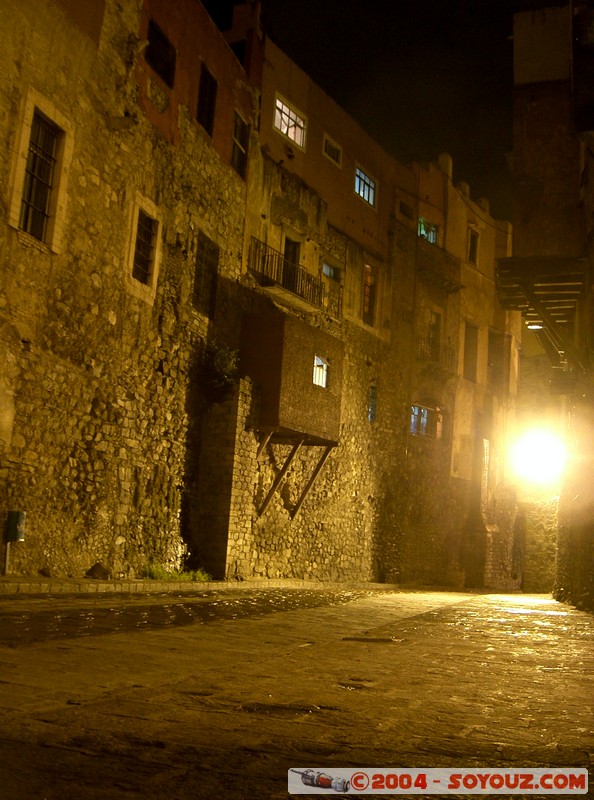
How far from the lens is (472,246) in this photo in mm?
32375

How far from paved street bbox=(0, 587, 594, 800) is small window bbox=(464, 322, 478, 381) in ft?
79.1

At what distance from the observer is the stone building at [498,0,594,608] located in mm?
13555

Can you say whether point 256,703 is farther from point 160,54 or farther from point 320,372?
point 320,372

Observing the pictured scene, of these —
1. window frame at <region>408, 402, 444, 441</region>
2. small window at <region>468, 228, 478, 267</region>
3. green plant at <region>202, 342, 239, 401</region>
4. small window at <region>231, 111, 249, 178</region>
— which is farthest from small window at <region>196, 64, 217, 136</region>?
small window at <region>468, 228, 478, 267</region>

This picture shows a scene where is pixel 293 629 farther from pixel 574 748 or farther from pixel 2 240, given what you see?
pixel 2 240

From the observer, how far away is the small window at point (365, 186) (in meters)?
24.7

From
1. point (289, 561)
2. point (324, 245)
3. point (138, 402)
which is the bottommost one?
point (289, 561)

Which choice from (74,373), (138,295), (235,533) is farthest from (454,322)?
(74,373)

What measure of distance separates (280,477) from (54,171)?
9.29 meters

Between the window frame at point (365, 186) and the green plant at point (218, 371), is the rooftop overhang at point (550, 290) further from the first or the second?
the window frame at point (365, 186)

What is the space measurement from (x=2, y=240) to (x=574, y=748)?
10066mm

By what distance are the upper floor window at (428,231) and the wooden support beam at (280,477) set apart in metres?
12.2

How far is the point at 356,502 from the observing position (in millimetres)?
23609

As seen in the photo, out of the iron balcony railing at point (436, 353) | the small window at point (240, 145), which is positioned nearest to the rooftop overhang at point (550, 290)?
the small window at point (240, 145)
